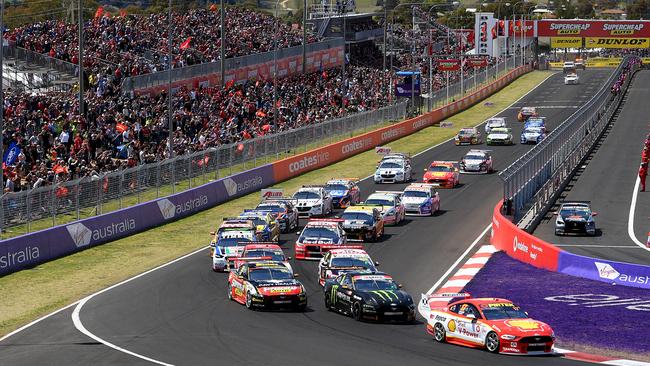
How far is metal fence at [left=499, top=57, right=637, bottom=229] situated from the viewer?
48625 millimetres

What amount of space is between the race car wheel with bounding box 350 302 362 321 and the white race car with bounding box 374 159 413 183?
33158 mm

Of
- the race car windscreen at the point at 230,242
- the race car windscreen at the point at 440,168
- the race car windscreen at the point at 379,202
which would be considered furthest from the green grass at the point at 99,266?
the race car windscreen at the point at 379,202

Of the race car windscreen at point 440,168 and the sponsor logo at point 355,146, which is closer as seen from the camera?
the race car windscreen at point 440,168

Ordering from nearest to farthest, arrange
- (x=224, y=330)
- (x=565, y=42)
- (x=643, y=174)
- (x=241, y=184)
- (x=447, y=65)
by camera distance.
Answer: (x=224, y=330) < (x=241, y=184) < (x=643, y=174) < (x=447, y=65) < (x=565, y=42)

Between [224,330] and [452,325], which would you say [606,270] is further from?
[224,330]

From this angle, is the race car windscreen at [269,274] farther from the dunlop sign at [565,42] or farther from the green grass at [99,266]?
the dunlop sign at [565,42]

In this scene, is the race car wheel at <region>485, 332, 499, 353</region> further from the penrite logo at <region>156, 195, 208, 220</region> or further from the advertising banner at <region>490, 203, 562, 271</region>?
the penrite logo at <region>156, 195, 208, 220</region>

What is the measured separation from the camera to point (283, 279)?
34.8 meters

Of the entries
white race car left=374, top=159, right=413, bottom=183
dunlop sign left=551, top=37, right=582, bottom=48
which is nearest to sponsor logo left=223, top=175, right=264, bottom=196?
white race car left=374, top=159, right=413, bottom=183

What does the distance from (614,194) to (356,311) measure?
32.8m

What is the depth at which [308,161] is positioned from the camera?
71.6 m

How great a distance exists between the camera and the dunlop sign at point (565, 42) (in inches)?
6358

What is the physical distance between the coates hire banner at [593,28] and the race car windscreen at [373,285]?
13031cm

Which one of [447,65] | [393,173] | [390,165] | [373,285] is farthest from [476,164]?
[447,65]
